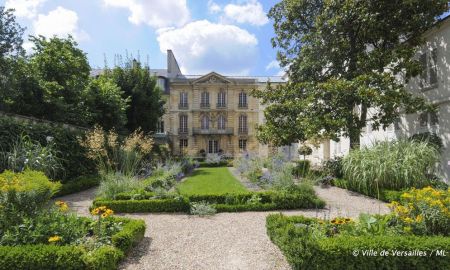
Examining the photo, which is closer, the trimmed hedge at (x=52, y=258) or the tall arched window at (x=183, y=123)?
the trimmed hedge at (x=52, y=258)

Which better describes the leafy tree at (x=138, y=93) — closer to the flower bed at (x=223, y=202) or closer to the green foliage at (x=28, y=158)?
the green foliage at (x=28, y=158)

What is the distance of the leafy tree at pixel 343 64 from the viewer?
1039 cm

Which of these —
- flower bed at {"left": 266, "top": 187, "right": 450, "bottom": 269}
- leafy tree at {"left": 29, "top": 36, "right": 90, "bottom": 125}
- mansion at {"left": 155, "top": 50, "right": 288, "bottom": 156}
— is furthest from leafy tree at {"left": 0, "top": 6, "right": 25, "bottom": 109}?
mansion at {"left": 155, "top": 50, "right": 288, "bottom": 156}

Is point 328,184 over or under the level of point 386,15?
under

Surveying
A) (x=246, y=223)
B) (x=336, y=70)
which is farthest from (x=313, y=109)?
(x=246, y=223)

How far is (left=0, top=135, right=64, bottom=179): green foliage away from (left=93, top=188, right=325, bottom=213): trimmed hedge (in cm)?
237

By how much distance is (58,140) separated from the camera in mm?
10922

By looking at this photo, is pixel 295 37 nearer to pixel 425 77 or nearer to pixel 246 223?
pixel 425 77

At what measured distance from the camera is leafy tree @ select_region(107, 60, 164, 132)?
19734 millimetres

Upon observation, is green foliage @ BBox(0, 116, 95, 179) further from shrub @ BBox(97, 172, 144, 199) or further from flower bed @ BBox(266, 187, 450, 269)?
flower bed @ BBox(266, 187, 450, 269)

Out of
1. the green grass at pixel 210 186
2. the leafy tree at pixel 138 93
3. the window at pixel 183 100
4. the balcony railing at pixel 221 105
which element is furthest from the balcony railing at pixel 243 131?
the green grass at pixel 210 186

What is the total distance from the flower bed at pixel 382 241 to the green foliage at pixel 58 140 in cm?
777

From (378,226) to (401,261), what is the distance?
662mm

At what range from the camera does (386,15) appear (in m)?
10.9
